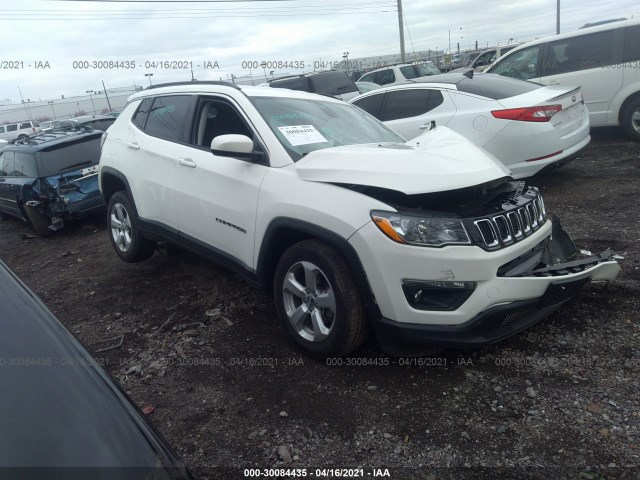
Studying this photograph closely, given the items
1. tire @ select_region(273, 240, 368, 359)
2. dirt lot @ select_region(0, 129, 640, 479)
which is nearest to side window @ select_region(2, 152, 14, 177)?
dirt lot @ select_region(0, 129, 640, 479)

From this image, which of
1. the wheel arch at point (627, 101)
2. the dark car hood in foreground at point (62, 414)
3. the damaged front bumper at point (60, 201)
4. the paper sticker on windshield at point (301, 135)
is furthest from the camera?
the wheel arch at point (627, 101)

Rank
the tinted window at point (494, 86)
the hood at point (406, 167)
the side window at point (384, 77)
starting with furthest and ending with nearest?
the side window at point (384, 77) < the tinted window at point (494, 86) < the hood at point (406, 167)

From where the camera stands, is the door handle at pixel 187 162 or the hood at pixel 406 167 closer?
the hood at pixel 406 167

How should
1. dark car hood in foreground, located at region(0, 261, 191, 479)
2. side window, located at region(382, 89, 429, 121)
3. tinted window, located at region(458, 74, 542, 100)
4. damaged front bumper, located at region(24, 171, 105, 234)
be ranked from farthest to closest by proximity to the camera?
damaged front bumper, located at region(24, 171, 105, 234), side window, located at region(382, 89, 429, 121), tinted window, located at region(458, 74, 542, 100), dark car hood in foreground, located at region(0, 261, 191, 479)

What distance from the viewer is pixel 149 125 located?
4.82 metres

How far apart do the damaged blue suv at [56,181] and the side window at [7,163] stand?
33 cm

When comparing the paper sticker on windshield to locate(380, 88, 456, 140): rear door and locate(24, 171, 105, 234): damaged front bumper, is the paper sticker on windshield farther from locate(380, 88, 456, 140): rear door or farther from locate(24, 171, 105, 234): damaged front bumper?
locate(24, 171, 105, 234): damaged front bumper

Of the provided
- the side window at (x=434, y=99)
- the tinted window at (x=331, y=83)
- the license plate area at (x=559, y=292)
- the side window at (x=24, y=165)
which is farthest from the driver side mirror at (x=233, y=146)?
the tinted window at (x=331, y=83)

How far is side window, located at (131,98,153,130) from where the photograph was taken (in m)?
4.94

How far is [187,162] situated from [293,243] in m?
1.30

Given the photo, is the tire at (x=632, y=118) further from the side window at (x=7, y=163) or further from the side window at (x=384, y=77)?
the side window at (x=7, y=163)

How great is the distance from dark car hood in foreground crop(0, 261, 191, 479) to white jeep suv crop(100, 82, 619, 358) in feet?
5.31

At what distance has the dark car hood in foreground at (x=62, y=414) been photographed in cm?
127

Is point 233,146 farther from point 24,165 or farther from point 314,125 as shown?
point 24,165
